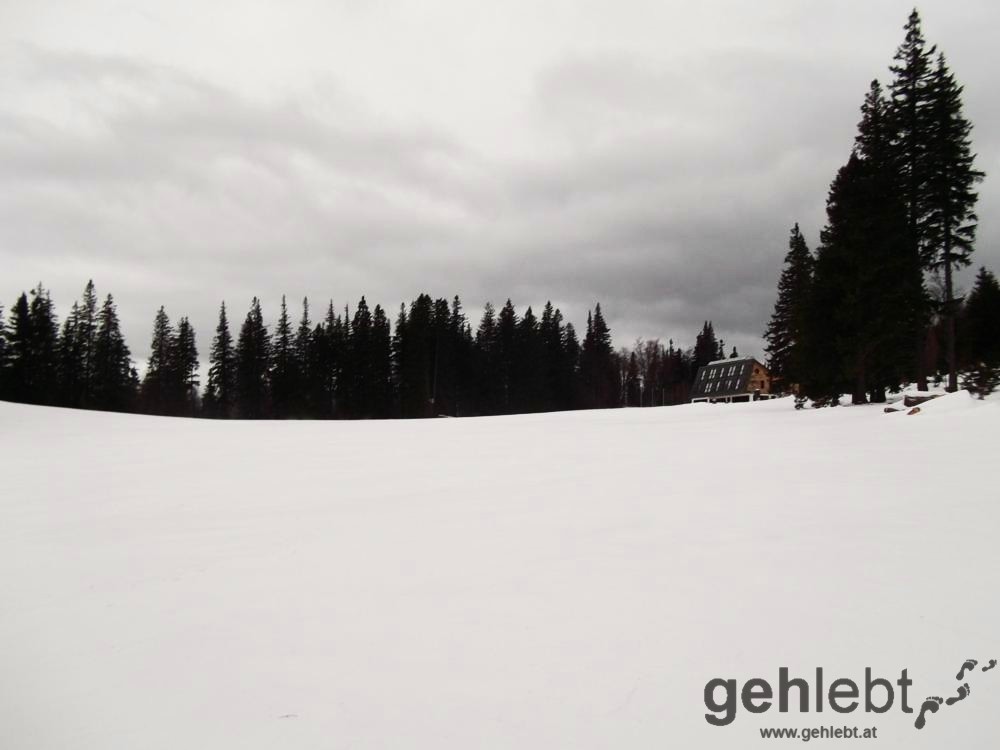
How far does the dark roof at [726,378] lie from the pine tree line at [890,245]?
45418 millimetres

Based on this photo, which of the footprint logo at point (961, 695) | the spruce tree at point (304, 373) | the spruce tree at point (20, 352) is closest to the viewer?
the footprint logo at point (961, 695)

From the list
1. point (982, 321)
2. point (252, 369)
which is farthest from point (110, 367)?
point (982, 321)

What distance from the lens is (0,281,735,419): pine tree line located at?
59.7 m

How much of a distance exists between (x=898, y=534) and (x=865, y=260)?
21.6 metres

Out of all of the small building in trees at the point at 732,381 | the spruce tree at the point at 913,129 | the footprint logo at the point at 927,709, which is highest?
the spruce tree at the point at 913,129

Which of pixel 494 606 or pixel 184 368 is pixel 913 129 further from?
pixel 184 368

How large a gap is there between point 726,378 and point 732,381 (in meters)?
1.33

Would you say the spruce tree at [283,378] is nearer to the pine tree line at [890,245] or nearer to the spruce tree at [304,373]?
the spruce tree at [304,373]

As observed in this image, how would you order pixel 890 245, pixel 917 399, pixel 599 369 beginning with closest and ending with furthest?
pixel 917 399 < pixel 890 245 < pixel 599 369

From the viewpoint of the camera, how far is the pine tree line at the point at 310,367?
5966 centimetres

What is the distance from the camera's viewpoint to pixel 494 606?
4457 millimetres

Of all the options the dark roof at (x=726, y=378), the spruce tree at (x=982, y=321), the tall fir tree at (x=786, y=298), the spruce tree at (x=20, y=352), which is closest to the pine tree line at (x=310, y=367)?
the spruce tree at (x=20, y=352)

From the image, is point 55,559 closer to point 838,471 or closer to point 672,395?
point 838,471

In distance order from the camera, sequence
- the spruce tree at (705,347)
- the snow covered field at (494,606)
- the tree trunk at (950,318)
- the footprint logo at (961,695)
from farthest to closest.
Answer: the spruce tree at (705,347), the tree trunk at (950,318), the footprint logo at (961,695), the snow covered field at (494,606)
